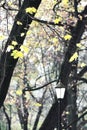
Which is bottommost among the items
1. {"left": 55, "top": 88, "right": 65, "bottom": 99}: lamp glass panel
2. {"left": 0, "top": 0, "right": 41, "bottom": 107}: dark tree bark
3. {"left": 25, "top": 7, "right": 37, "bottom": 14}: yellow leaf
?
{"left": 55, "top": 88, "right": 65, "bottom": 99}: lamp glass panel


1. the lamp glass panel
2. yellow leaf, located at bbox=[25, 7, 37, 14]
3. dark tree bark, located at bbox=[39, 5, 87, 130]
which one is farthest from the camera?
the lamp glass panel

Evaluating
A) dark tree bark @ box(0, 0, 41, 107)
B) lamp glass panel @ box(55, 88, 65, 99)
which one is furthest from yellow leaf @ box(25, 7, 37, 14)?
lamp glass panel @ box(55, 88, 65, 99)

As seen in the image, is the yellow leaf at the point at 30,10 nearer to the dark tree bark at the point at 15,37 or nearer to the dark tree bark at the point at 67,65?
the dark tree bark at the point at 15,37

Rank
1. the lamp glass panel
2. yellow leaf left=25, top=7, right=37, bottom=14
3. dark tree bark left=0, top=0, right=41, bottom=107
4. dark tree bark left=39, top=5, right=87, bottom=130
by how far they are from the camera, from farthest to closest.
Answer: the lamp glass panel < dark tree bark left=39, top=5, right=87, bottom=130 < dark tree bark left=0, top=0, right=41, bottom=107 < yellow leaf left=25, top=7, right=37, bottom=14

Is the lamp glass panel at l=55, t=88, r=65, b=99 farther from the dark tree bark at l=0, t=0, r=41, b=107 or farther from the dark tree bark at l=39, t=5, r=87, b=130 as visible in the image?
the dark tree bark at l=0, t=0, r=41, b=107

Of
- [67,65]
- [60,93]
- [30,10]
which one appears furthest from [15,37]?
[60,93]

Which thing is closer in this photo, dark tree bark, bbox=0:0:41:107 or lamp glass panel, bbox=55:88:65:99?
dark tree bark, bbox=0:0:41:107

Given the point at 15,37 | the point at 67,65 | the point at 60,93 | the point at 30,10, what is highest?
the point at 30,10

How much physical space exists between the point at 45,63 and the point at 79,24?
14.5m

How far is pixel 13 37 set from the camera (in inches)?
332

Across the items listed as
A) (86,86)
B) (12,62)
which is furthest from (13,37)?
(86,86)

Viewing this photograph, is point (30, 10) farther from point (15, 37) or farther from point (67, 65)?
point (67, 65)

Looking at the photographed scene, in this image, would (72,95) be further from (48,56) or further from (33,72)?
(33,72)

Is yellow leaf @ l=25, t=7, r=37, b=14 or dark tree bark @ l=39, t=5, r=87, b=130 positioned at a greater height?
yellow leaf @ l=25, t=7, r=37, b=14
